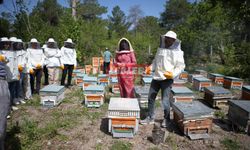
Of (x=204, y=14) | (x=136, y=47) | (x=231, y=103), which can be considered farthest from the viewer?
(x=136, y=47)

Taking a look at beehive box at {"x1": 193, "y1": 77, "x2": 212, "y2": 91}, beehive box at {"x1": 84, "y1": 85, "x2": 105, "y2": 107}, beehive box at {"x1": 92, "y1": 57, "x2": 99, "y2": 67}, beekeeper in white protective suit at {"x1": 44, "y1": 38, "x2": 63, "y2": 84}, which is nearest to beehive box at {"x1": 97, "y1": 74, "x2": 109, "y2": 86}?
beekeeper in white protective suit at {"x1": 44, "y1": 38, "x2": 63, "y2": 84}

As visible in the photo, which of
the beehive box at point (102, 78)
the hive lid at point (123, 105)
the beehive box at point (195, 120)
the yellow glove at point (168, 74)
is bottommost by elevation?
the beehive box at point (195, 120)

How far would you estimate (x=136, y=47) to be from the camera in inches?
639

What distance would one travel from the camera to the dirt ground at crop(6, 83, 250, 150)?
329 cm

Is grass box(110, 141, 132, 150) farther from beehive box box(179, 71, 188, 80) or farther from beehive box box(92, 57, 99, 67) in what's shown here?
beehive box box(92, 57, 99, 67)

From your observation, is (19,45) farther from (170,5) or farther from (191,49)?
(170,5)

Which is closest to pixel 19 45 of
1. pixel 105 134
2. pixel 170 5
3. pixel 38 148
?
pixel 38 148

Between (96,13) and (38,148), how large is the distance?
31.3m

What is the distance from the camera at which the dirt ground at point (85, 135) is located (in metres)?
3.29

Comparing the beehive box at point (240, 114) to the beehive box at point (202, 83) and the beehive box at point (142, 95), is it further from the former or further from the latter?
the beehive box at point (202, 83)

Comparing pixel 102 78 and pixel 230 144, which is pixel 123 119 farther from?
pixel 102 78

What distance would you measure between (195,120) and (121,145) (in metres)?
1.35

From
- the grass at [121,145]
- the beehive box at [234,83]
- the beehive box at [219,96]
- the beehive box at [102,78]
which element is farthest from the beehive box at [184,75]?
the grass at [121,145]

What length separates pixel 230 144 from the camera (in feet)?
11.1
